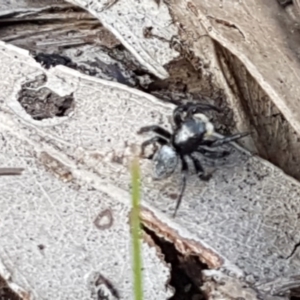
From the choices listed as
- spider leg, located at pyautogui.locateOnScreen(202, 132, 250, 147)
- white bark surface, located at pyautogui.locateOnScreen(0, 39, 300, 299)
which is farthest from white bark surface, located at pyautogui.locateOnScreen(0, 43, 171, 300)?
spider leg, located at pyautogui.locateOnScreen(202, 132, 250, 147)

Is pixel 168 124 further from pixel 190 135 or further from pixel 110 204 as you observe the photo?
pixel 110 204

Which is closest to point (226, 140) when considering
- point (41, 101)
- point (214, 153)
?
point (214, 153)

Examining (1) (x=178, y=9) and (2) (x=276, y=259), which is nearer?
(2) (x=276, y=259)

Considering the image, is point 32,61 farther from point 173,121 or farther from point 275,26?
point 275,26

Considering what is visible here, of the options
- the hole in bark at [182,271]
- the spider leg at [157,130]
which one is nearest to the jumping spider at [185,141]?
the spider leg at [157,130]

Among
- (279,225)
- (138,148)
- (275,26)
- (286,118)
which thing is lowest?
(138,148)

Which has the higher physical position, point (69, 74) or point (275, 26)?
point (275, 26)

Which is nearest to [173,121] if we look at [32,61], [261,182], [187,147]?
[187,147]

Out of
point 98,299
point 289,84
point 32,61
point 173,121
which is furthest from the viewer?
point 32,61
